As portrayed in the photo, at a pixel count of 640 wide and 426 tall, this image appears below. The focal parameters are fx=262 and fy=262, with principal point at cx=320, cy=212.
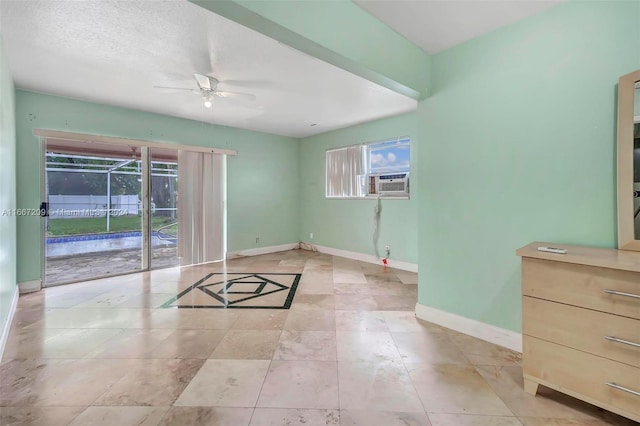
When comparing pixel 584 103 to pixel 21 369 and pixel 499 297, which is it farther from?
pixel 21 369

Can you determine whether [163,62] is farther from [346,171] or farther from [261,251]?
[261,251]

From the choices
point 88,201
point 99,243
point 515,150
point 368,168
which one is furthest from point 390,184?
point 99,243

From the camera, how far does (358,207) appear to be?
16.8 ft

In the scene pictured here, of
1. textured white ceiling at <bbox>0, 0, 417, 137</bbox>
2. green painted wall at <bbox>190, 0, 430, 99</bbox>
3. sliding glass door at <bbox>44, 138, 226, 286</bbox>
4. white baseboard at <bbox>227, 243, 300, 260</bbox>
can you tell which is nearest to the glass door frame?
sliding glass door at <bbox>44, 138, 226, 286</bbox>

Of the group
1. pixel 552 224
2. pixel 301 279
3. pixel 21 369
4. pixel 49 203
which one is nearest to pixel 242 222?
pixel 301 279

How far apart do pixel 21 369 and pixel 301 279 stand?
2737 mm

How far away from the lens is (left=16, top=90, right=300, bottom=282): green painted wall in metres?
3.32

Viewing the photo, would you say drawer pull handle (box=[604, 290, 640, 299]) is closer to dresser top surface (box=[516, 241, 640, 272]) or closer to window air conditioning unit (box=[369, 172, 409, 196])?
dresser top surface (box=[516, 241, 640, 272])

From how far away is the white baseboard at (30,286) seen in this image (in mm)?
3289

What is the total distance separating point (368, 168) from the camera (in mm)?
4945

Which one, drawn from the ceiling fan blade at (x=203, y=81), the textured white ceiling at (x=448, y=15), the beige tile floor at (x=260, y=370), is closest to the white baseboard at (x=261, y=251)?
the beige tile floor at (x=260, y=370)

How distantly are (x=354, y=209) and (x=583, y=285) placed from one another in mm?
3902

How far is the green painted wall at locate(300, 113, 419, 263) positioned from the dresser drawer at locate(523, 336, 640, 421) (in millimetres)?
2735

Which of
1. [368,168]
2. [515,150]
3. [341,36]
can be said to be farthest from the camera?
[368,168]
